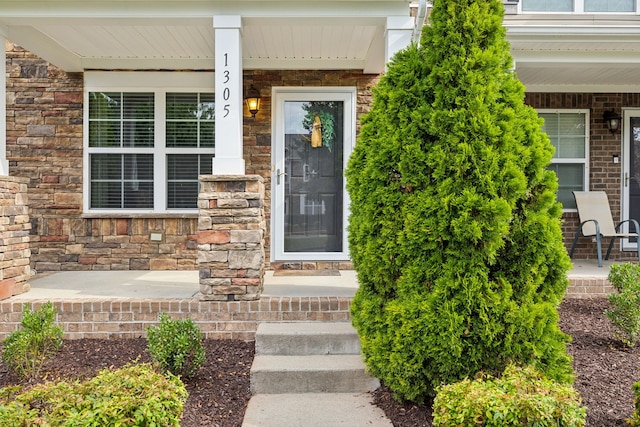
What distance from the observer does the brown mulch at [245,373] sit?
2.52 metres

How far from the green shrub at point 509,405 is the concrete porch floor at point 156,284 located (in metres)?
1.92

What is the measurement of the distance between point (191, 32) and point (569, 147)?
15.9 ft

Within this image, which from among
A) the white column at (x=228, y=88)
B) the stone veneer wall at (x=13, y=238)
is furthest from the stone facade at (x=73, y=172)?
the white column at (x=228, y=88)

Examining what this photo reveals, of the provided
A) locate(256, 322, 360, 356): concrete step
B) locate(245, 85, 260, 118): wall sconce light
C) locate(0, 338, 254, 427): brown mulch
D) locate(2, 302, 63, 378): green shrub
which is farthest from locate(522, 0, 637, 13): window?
locate(2, 302, 63, 378): green shrub

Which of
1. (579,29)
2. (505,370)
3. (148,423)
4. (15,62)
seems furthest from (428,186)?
(15,62)

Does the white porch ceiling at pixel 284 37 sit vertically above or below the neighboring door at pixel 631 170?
above

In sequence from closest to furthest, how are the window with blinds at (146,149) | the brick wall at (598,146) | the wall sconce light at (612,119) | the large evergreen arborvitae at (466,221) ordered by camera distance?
the large evergreen arborvitae at (466,221) → the window with blinds at (146,149) → the wall sconce light at (612,119) → the brick wall at (598,146)

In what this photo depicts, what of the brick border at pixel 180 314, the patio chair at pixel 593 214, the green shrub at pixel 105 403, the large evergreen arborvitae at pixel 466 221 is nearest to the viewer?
the green shrub at pixel 105 403

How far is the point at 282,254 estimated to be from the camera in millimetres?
5562

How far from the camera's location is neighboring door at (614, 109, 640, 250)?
6.30m

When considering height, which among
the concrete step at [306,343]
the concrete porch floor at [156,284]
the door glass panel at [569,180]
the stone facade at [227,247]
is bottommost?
the concrete step at [306,343]

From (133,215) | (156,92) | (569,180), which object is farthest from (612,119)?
(133,215)

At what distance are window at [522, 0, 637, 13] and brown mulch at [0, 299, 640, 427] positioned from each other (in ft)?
11.7

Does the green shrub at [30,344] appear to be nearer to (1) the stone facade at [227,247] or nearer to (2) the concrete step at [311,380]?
(1) the stone facade at [227,247]
